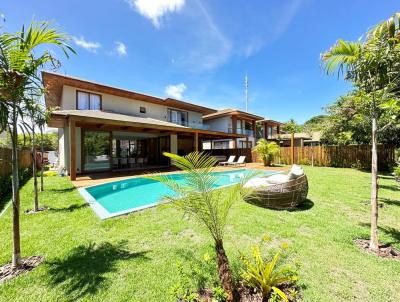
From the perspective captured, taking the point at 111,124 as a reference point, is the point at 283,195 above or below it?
below

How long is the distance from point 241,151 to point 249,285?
833 inches

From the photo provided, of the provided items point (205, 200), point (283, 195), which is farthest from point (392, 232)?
point (205, 200)

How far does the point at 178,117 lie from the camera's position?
20.4 meters

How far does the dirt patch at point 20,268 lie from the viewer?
2.84 metres

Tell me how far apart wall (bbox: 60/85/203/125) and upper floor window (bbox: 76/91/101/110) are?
29 cm

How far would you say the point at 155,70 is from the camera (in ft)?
62.3

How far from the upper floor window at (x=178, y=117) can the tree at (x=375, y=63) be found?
1684cm

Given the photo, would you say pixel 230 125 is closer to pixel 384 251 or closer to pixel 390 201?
pixel 390 201

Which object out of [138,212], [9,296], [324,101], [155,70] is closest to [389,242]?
[138,212]

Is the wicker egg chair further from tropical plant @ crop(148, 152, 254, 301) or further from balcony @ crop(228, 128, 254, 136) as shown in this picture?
balcony @ crop(228, 128, 254, 136)

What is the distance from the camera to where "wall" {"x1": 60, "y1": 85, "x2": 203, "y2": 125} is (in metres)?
13.3

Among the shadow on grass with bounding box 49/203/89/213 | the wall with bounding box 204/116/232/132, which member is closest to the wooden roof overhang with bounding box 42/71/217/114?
the wall with bounding box 204/116/232/132

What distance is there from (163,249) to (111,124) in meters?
9.76

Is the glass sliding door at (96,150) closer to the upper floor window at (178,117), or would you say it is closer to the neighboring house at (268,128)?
the upper floor window at (178,117)
